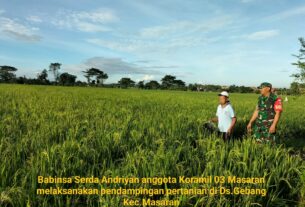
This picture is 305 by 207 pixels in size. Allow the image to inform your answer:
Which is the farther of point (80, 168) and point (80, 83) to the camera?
point (80, 83)

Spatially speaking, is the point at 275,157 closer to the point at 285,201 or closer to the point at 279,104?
the point at 285,201

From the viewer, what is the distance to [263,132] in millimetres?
6543

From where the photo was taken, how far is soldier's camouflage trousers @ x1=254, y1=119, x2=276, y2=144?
21.1ft

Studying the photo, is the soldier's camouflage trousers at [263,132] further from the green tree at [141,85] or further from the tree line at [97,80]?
the green tree at [141,85]

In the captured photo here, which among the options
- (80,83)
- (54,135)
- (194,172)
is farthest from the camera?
(80,83)

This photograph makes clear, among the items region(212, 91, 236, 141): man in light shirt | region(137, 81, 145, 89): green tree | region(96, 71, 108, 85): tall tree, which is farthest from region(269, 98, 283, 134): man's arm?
region(96, 71, 108, 85): tall tree

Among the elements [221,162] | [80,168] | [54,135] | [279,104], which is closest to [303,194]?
[221,162]

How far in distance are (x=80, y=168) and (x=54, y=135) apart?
7.03 feet

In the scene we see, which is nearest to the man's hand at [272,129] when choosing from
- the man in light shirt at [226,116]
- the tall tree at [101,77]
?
the man in light shirt at [226,116]

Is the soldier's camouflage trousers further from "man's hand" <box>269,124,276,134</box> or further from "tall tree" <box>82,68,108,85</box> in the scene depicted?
"tall tree" <box>82,68,108,85</box>

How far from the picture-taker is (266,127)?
650 centimetres

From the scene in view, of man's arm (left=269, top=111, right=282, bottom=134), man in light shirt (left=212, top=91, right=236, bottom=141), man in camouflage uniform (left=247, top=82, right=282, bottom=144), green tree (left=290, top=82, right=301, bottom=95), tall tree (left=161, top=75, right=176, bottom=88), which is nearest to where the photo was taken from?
green tree (left=290, top=82, right=301, bottom=95)

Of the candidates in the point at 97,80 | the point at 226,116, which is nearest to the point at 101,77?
the point at 97,80

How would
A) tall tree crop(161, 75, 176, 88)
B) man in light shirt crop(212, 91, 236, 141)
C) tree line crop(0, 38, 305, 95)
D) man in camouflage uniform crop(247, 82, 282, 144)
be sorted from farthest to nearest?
1. tall tree crop(161, 75, 176, 88)
2. tree line crop(0, 38, 305, 95)
3. man in light shirt crop(212, 91, 236, 141)
4. man in camouflage uniform crop(247, 82, 282, 144)
